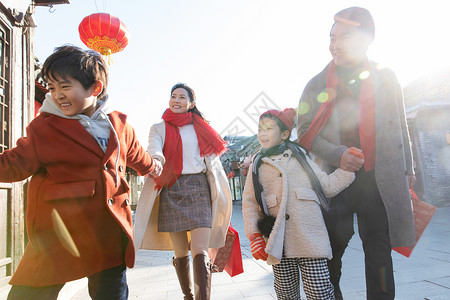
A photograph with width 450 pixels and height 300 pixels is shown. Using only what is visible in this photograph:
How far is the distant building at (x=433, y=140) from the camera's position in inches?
450

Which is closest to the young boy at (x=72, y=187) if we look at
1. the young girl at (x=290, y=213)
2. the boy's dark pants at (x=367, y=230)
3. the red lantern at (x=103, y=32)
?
the young girl at (x=290, y=213)

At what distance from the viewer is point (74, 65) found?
1.37m

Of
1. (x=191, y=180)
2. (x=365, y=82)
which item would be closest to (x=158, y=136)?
(x=191, y=180)

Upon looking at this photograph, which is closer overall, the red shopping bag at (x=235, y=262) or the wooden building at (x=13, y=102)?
the red shopping bag at (x=235, y=262)

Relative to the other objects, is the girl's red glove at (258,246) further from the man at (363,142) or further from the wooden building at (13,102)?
the wooden building at (13,102)

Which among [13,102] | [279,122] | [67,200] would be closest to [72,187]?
[67,200]

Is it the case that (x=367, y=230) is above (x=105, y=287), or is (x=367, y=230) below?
above

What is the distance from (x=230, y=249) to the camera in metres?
2.72

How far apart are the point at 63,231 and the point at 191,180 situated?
128cm

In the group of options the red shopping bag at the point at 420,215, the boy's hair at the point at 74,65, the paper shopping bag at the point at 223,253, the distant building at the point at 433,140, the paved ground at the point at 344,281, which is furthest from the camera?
the distant building at the point at 433,140

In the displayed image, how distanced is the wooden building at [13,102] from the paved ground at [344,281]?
775mm

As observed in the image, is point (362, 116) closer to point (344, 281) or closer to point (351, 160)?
point (351, 160)

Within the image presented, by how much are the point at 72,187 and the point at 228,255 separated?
5.81 ft

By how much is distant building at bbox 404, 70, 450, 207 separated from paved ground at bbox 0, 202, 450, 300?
27.5ft
